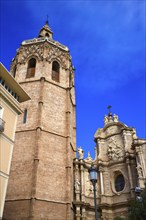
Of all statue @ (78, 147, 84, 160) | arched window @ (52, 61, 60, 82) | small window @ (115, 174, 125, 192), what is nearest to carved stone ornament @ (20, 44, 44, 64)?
arched window @ (52, 61, 60, 82)

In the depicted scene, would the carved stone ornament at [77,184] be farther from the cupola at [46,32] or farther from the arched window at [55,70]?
the cupola at [46,32]

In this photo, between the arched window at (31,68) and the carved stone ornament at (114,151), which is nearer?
the carved stone ornament at (114,151)

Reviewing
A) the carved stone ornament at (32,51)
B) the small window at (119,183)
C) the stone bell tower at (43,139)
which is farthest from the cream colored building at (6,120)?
the small window at (119,183)

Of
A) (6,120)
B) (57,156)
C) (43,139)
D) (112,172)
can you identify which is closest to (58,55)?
(43,139)

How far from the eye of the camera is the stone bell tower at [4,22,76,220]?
1701cm

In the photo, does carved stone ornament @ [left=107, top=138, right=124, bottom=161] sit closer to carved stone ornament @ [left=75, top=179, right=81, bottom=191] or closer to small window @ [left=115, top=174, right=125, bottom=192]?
small window @ [left=115, top=174, right=125, bottom=192]

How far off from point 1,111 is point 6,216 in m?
7.24

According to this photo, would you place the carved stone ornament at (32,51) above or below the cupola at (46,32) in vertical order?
below

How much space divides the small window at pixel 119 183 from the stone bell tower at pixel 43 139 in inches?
160

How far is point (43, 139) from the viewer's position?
773 inches

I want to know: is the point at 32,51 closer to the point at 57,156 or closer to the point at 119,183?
the point at 57,156

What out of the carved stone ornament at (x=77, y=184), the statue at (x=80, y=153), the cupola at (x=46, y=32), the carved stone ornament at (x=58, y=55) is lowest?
the carved stone ornament at (x=77, y=184)

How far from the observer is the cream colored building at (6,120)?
12.1 meters

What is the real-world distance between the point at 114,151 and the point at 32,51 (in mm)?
12010
